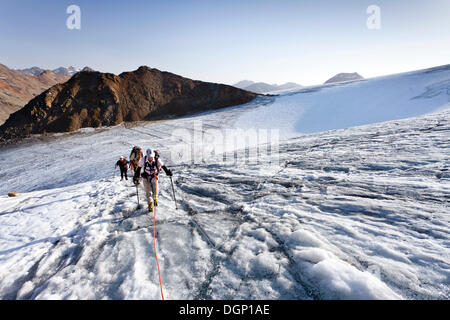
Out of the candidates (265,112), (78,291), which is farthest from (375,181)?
(265,112)

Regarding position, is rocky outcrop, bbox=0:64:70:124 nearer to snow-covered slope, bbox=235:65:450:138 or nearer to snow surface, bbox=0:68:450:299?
snow-covered slope, bbox=235:65:450:138

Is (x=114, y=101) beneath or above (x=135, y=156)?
above

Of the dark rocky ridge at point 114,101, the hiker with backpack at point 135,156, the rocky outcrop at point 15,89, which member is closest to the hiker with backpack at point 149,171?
the hiker with backpack at point 135,156

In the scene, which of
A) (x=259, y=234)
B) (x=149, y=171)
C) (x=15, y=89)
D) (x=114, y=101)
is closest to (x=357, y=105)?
(x=259, y=234)

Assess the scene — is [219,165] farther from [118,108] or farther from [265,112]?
[118,108]

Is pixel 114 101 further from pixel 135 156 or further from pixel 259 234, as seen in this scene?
pixel 259 234

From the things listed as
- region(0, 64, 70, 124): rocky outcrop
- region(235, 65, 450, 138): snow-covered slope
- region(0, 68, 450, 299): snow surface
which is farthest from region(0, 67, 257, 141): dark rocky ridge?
region(0, 64, 70, 124): rocky outcrop
